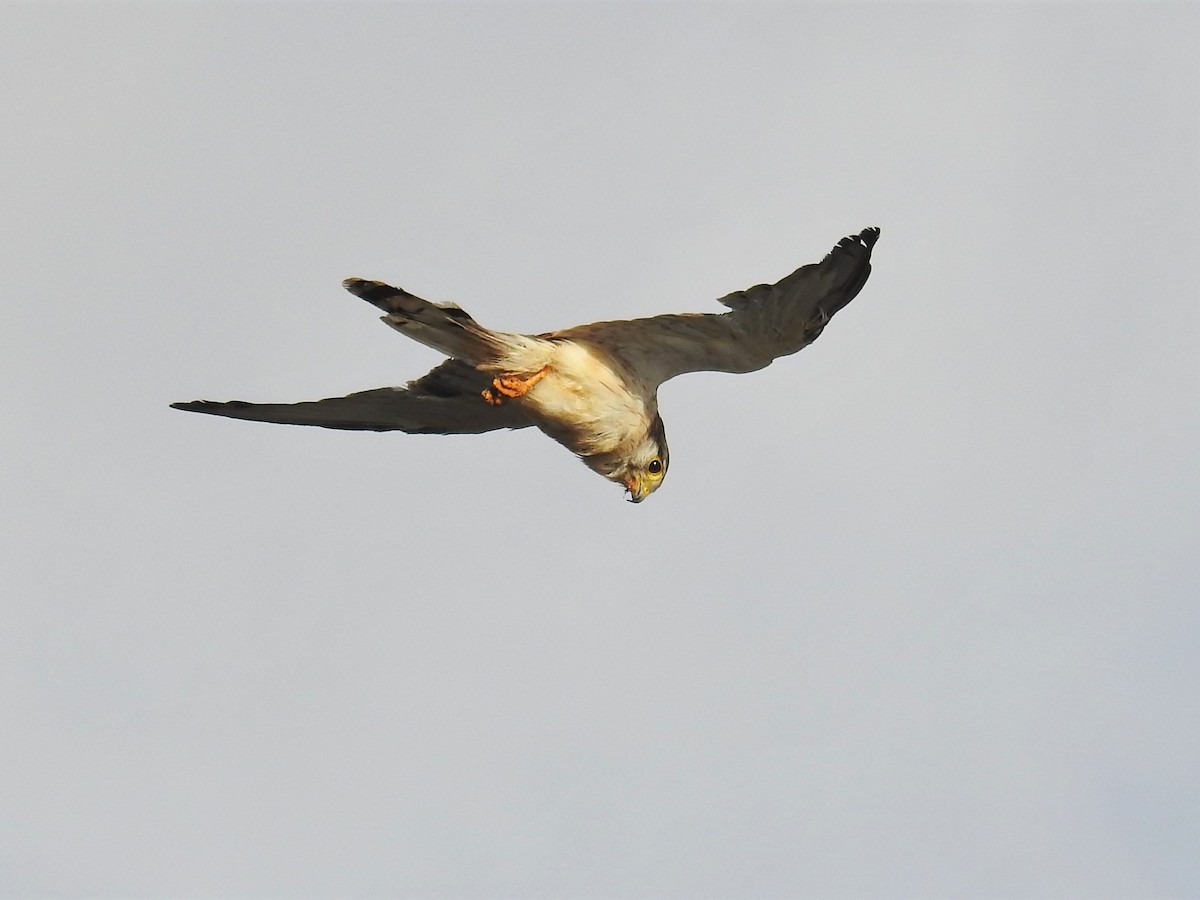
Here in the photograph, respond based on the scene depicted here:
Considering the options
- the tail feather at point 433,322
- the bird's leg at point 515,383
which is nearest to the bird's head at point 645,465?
the bird's leg at point 515,383

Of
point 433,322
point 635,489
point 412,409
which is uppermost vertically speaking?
point 433,322

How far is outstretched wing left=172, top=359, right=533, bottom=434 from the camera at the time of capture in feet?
69.6

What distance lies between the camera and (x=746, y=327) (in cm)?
2097

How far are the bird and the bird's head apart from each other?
0.03 feet

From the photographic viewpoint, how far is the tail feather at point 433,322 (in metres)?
19.6

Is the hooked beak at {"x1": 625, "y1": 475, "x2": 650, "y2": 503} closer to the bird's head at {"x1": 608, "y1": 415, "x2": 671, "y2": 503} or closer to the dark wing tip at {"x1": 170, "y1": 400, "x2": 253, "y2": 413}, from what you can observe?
the bird's head at {"x1": 608, "y1": 415, "x2": 671, "y2": 503}

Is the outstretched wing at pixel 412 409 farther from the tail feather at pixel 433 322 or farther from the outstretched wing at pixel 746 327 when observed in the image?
the outstretched wing at pixel 746 327

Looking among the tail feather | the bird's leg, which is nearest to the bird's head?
the bird's leg

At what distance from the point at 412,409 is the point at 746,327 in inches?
142

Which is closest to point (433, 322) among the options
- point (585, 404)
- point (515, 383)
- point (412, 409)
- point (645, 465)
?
point (515, 383)

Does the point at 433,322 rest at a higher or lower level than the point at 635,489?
higher

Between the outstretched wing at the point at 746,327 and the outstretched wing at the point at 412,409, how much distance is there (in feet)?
3.58

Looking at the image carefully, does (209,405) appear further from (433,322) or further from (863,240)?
(863,240)

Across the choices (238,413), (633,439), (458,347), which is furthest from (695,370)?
(238,413)
